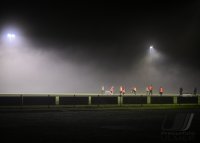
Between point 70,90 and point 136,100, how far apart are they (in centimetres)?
2904

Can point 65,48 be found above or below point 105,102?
above

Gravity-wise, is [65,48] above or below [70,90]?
above

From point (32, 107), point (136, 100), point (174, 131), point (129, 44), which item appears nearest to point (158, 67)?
point (129, 44)

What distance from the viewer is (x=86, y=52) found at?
61.1 metres

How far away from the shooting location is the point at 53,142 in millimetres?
12234

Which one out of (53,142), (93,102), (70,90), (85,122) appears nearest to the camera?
(53,142)

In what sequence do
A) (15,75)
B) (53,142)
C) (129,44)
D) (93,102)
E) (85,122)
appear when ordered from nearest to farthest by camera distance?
(53,142), (85,122), (93,102), (15,75), (129,44)

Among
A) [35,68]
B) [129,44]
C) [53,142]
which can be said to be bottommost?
[53,142]

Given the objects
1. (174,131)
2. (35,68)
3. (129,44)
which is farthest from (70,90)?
Result: (174,131)

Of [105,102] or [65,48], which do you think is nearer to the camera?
[105,102]

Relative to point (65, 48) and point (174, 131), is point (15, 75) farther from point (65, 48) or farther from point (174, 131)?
point (174, 131)

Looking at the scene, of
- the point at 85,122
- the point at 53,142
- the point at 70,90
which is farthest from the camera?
the point at 70,90

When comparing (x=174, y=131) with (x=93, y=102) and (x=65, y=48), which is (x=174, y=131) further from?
(x=65, y=48)

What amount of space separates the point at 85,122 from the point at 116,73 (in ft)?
142
